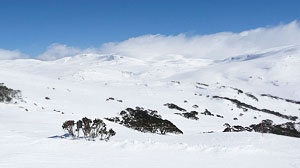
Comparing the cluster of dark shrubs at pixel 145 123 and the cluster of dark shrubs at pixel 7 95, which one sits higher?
the cluster of dark shrubs at pixel 7 95

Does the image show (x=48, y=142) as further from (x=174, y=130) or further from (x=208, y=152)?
(x=174, y=130)

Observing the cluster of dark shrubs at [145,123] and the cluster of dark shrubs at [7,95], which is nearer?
the cluster of dark shrubs at [145,123]

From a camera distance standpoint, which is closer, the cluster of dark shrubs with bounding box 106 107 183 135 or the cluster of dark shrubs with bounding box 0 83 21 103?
the cluster of dark shrubs with bounding box 106 107 183 135

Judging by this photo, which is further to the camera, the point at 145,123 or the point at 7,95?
the point at 7,95

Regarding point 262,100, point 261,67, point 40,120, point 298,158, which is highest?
point 261,67

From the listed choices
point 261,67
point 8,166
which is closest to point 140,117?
point 8,166

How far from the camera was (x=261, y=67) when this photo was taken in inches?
7628

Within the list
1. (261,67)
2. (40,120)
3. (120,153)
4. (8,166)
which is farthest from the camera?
(261,67)

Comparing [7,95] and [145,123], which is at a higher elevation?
[7,95]

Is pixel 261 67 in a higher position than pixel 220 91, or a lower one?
higher

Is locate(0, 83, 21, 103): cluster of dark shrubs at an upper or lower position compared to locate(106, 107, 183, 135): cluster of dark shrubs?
upper

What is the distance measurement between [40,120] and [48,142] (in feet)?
30.6

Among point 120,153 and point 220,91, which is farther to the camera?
point 220,91

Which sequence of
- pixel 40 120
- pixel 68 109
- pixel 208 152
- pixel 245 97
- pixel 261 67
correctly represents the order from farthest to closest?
1. pixel 261 67
2. pixel 245 97
3. pixel 68 109
4. pixel 40 120
5. pixel 208 152
